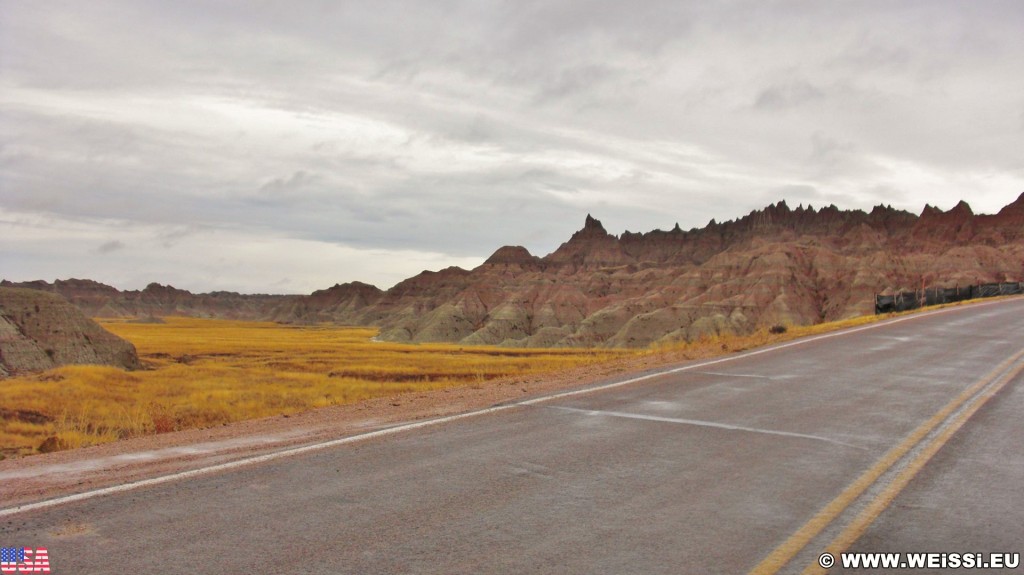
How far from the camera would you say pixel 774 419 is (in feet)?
31.1

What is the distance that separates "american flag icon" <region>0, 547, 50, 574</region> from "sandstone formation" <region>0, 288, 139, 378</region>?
131 feet

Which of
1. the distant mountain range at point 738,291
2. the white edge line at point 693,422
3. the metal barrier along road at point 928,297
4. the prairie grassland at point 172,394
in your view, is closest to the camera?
the white edge line at point 693,422

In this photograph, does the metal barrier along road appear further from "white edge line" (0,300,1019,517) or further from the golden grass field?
"white edge line" (0,300,1019,517)

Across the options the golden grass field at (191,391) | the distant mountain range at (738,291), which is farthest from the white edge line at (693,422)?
the distant mountain range at (738,291)

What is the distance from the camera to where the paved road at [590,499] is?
4703 millimetres

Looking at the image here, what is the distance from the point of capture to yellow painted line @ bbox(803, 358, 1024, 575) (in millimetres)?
4879

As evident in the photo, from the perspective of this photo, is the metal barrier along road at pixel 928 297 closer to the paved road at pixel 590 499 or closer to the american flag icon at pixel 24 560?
the paved road at pixel 590 499

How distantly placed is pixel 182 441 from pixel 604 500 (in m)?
5.72

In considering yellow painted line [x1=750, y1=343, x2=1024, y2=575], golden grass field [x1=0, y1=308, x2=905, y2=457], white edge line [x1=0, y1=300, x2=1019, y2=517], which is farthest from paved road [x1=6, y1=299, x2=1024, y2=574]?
golden grass field [x1=0, y1=308, x2=905, y2=457]

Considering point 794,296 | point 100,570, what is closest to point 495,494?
point 100,570

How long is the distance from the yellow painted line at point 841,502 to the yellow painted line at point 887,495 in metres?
0.14

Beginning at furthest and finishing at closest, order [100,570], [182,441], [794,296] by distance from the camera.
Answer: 1. [794,296]
2. [182,441]
3. [100,570]

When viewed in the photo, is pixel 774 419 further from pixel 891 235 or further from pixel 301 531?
pixel 891 235

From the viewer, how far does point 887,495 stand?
602 cm
